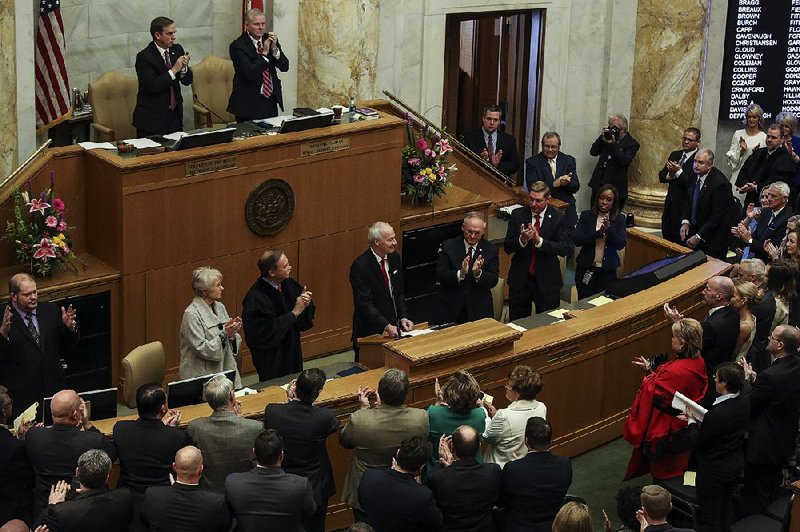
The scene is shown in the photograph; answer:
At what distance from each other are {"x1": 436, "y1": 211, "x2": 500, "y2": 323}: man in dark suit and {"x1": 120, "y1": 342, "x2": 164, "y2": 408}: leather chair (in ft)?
8.26

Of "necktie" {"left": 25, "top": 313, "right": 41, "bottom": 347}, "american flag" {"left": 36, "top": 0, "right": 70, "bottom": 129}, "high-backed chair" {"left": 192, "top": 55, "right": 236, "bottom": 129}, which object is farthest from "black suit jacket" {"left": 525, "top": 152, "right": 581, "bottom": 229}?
"necktie" {"left": 25, "top": 313, "right": 41, "bottom": 347}

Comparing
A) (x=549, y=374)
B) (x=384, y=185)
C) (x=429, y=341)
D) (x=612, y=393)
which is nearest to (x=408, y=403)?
(x=429, y=341)

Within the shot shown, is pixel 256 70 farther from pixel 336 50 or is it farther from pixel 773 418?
pixel 773 418

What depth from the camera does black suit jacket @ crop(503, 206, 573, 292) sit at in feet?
37.6

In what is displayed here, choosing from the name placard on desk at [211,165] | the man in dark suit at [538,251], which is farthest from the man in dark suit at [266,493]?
the man in dark suit at [538,251]

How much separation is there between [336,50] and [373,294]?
371 centimetres

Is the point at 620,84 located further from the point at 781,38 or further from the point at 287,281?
the point at 287,281

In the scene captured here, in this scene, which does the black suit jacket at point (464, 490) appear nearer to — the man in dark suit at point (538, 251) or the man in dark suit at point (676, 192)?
the man in dark suit at point (538, 251)

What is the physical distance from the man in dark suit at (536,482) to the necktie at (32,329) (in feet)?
11.6

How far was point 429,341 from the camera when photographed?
9.40 meters

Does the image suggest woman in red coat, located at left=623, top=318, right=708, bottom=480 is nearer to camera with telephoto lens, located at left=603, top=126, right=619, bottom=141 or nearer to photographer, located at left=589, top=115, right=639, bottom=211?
photographer, located at left=589, top=115, right=639, bottom=211

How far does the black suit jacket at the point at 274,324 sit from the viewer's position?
10031 mm

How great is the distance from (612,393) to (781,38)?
23.6ft

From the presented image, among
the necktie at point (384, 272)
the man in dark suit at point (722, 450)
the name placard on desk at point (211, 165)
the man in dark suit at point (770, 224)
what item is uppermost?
the name placard on desk at point (211, 165)
